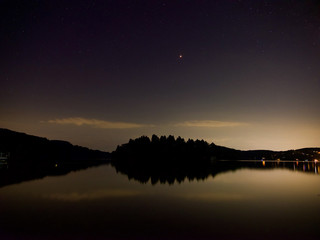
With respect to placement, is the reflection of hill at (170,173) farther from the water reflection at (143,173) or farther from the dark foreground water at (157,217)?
the dark foreground water at (157,217)

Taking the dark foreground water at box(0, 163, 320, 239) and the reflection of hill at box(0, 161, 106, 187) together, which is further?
the reflection of hill at box(0, 161, 106, 187)

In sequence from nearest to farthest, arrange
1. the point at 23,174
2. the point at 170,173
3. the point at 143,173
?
the point at 23,174, the point at 170,173, the point at 143,173

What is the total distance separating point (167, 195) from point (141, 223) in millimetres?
12856

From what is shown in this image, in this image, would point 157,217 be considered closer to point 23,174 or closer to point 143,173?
point 143,173

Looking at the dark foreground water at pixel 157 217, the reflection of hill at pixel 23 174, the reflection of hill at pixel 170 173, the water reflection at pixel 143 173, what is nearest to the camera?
the dark foreground water at pixel 157 217

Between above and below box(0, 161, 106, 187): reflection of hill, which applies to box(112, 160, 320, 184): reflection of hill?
above

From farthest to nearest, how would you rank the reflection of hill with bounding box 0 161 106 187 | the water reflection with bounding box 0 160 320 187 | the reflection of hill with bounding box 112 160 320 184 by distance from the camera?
the reflection of hill with bounding box 112 160 320 184 → the water reflection with bounding box 0 160 320 187 → the reflection of hill with bounding box 0 161 106 187

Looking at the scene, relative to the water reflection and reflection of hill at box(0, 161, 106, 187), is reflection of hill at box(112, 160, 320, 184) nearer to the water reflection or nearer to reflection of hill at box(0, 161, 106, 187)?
the water reflection

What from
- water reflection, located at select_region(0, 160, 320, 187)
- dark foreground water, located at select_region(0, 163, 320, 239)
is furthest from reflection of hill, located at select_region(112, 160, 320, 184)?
dark foreground water, located at select_region(0, 163, 320, 239)

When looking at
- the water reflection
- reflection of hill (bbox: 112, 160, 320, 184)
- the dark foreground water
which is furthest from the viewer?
reflection of hill (bbox: 112, 160, 320, 184)

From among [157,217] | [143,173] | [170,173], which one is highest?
[170,173]

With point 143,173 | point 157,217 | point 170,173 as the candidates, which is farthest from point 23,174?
point 157,217

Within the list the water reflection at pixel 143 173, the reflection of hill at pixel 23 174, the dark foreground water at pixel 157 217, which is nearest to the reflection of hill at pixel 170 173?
the water reflection at pixel 143 173

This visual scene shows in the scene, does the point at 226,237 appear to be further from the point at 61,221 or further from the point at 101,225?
the point at 61,221
